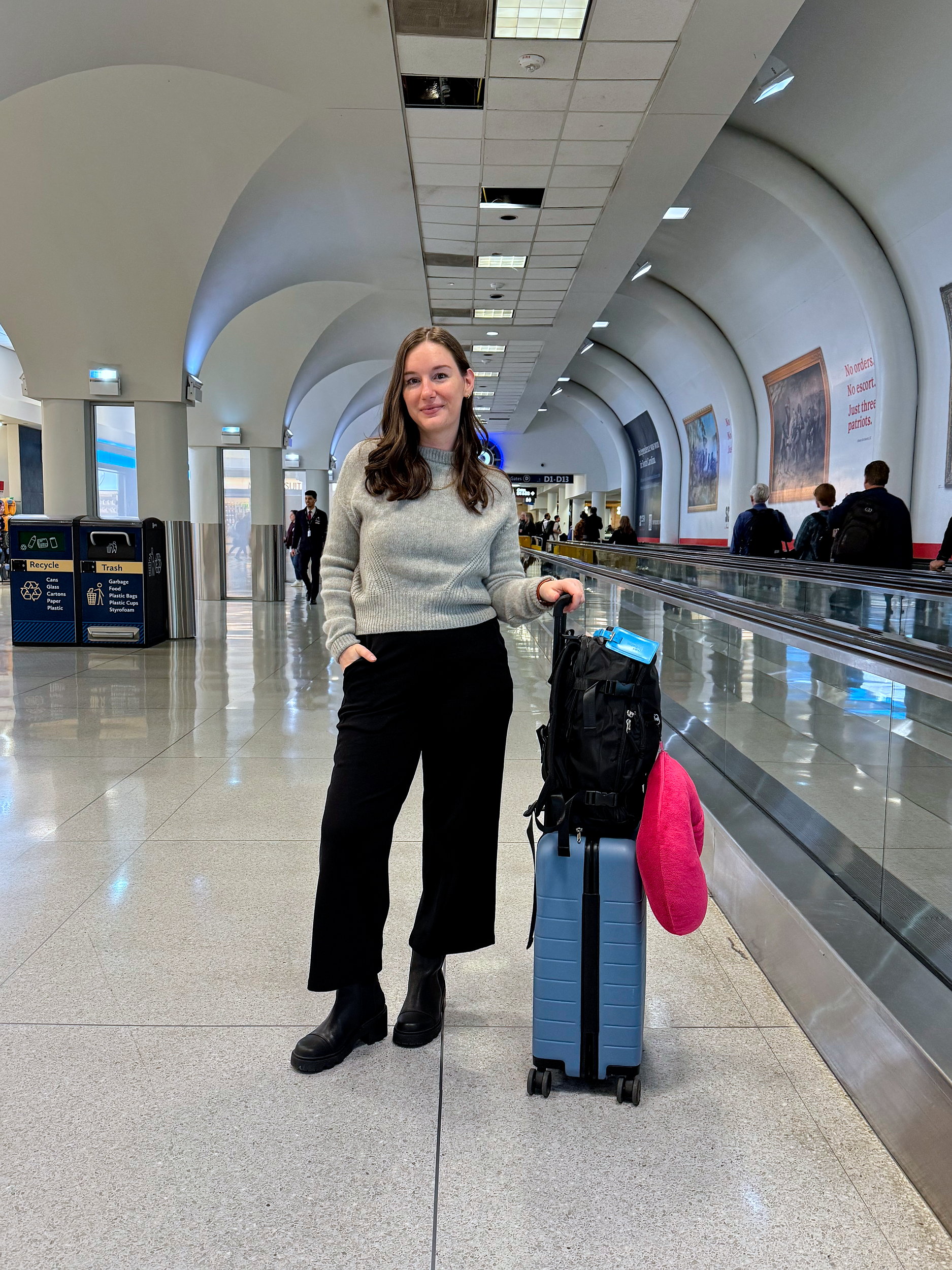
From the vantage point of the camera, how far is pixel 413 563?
7.59 ft

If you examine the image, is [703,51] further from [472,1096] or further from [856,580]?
[472,1096]

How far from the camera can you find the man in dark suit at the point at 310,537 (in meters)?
17.1

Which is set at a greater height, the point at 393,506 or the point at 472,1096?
the point at 393,506

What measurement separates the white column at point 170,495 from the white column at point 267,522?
237 inches

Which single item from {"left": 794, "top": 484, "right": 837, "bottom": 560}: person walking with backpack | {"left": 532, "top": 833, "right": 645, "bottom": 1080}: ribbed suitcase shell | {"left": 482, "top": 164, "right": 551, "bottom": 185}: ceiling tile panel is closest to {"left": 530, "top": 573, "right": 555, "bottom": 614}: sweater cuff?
{"left": 532, "top": 833, "right": 645, "bottom": 1080}: ribbed suitcase shell

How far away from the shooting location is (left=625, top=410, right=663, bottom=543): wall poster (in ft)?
97.1

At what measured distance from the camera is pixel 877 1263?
1643 mm

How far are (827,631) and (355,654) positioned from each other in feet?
4.63

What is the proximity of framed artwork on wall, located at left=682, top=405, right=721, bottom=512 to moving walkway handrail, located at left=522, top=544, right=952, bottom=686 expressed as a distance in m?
18.2

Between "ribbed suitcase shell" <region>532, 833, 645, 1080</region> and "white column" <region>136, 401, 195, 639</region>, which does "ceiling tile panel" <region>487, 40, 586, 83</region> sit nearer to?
"white column" <region>136, 401, 195, 639</region>

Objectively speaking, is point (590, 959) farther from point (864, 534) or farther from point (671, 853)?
point (864, 534)

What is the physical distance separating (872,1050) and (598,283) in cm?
1423

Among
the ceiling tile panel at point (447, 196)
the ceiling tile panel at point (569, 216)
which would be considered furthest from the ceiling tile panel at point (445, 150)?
the ceiling tile panel at point (569, 216)

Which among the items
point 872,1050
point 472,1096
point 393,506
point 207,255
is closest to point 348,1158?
point 472,1096
